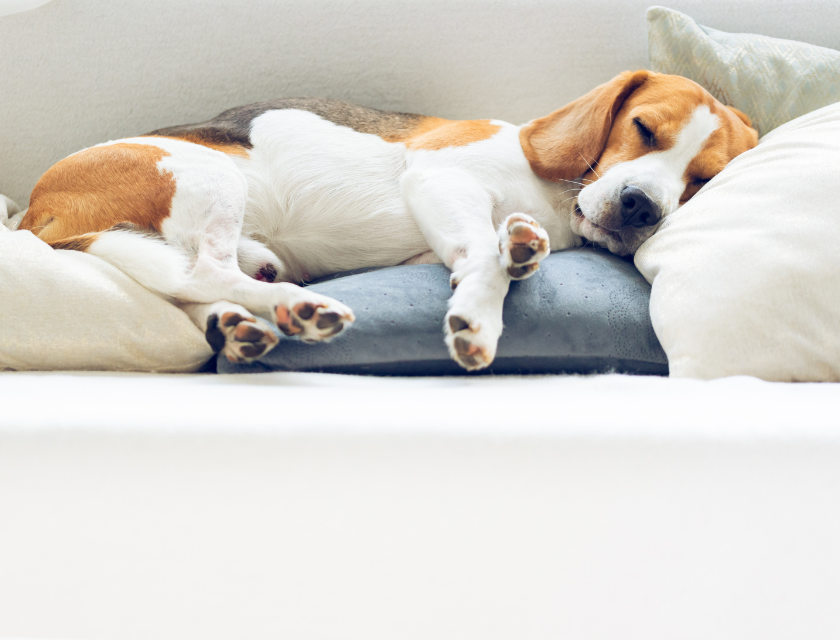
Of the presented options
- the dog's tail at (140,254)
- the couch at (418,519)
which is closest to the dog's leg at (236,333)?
the dog's tail at (140,254)

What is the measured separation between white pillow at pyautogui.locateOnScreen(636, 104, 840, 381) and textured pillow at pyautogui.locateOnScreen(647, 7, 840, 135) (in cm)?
52

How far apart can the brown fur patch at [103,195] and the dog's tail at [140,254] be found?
0.03 meters

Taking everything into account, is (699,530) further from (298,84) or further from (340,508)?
(298,84)

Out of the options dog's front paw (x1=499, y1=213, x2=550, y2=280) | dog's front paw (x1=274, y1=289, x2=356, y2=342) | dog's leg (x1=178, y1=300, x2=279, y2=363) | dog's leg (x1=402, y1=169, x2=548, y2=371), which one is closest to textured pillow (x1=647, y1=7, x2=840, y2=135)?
dog's leg (x1=402, y1=169, x2=548, y2=371)

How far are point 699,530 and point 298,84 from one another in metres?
1.75

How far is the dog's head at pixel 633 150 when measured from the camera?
128 cm

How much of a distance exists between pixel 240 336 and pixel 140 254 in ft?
0.99

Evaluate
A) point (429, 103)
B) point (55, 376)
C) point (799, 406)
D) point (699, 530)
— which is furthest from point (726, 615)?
point (429, 103)

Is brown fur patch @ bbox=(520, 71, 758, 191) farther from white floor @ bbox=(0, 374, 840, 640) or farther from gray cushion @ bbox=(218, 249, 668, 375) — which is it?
white floor @ bbox=(0, 374, 840, 640)

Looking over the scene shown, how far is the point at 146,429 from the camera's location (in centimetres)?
67

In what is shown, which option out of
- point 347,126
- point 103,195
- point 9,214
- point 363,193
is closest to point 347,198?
point 363,193

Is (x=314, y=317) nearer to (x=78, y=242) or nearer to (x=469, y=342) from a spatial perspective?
(x=469, y=342)

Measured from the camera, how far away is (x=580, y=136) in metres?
1.41

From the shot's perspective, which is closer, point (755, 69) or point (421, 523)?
point (421, 523)
